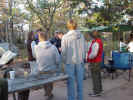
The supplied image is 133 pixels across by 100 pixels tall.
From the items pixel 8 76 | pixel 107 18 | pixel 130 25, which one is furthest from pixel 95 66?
pixel 130 25

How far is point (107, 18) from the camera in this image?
859 centimetres

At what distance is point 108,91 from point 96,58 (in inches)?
46.0

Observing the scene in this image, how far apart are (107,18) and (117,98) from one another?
14.6 ft

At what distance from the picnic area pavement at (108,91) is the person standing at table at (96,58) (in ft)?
0.93

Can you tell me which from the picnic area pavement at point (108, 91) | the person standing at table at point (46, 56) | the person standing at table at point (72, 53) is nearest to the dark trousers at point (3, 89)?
the person standing at table at point (46, 56)

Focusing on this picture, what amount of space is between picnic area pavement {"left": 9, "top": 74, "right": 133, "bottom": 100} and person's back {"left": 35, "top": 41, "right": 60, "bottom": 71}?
136 centimetres

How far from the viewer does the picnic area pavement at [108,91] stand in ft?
16.6

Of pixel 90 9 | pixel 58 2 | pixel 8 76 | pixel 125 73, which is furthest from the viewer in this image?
pixel 58 2

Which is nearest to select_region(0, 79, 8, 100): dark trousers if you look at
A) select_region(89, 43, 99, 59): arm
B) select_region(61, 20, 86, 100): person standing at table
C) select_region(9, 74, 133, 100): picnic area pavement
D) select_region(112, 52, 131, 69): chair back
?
select_region(61, 20, 86, 100): person standing at table

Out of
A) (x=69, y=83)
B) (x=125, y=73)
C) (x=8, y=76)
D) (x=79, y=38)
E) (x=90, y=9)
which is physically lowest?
(x=125, y=73)

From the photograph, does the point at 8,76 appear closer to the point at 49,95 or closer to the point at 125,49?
the point at 49,95

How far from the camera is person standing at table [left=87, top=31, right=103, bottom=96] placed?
494 cm

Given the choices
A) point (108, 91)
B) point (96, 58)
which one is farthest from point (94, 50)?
point (108, 91)

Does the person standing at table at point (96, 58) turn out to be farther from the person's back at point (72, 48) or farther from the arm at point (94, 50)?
the person's back at point (72, 48)
